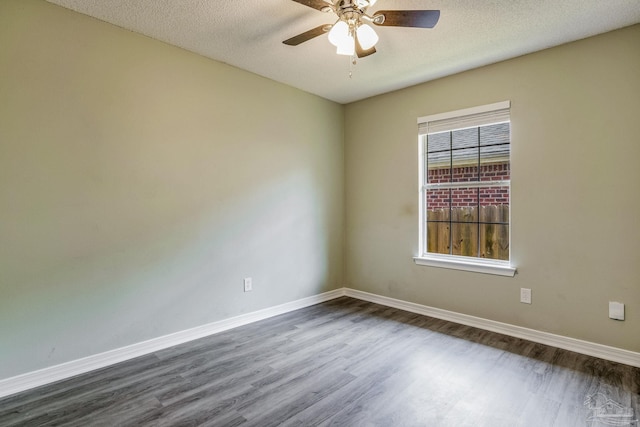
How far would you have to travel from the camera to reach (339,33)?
1.93m

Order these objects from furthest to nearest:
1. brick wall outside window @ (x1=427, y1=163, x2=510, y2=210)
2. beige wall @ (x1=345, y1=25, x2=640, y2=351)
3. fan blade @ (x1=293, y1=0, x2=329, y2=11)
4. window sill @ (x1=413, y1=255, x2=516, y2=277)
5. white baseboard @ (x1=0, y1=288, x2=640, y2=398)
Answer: brick wall outside window @ (x1=427, y1=163, x2=510, y2=210) < window sill @ (x1=413, y1=255, x2=516, y2=277) < beige wall @ (x1=345, y1=25, x2=640, y2=351) < white baseboard @ (x1=0, y1=288, x2=640, y2=398) < fan blade @ (x1=293, y1=0, x2=329, y2=11)

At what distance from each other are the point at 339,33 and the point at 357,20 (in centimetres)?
17

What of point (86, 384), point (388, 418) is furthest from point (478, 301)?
point (86, 384)

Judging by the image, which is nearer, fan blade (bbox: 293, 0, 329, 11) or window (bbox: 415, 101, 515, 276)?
fan blade (bbox: 293, 0, 329, 11)

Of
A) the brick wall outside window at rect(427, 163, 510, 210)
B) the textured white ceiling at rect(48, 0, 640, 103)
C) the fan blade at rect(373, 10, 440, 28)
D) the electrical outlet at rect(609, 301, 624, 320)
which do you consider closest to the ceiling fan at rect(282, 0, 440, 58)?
the fan blade at rect(373, 10, 440, 28)

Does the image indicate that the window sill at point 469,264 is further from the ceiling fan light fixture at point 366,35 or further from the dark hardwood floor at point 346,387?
the ceiling fan light fixture at point 366,35

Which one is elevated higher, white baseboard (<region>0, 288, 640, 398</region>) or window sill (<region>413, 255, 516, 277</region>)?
window sill (<region>413, 255, 516, 277</region>)

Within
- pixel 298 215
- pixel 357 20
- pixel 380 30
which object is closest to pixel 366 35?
pixel 357 20

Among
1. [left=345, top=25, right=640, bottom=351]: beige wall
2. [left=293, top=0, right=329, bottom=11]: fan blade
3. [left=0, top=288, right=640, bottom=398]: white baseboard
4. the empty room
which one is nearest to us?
[left=293, top=0, right=329, bottom=11]: fan blade

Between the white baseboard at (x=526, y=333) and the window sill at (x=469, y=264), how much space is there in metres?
0.47

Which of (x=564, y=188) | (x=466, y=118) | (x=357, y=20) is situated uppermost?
(x=357, y=20)

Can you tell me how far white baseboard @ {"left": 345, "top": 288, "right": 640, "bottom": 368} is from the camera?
8.02 ft

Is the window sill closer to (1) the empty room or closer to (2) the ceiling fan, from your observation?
(1) the empty room

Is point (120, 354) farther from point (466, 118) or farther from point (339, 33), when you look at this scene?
point (466, 118)
